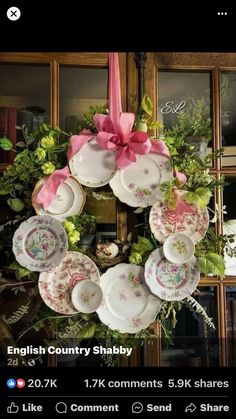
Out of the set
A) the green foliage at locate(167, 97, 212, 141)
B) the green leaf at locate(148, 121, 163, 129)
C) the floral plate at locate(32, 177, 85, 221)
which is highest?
the green foliage at locate(167, 97, 212, 141)

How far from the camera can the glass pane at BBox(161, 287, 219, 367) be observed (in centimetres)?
99

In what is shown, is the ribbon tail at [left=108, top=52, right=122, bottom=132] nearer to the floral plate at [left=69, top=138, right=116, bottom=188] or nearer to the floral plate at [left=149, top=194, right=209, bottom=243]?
the floral plate at [left=69, top=138, right=116, bottom=188]

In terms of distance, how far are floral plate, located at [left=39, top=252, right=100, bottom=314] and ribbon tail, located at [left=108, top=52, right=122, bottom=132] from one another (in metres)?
0.27

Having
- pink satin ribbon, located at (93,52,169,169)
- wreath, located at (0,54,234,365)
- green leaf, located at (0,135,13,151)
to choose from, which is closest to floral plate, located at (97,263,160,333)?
wreath, located at (0,54,234,365)

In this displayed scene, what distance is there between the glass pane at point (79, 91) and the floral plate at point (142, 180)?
16 cm

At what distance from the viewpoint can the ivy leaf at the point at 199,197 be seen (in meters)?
0.93

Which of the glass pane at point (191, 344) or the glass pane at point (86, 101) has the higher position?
the glass pane at point (86, 101)

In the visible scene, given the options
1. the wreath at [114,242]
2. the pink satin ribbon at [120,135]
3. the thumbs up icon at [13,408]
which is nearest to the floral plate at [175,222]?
the wreath at [114,242]

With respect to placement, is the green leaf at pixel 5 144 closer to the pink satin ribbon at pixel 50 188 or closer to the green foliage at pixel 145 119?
the pink satin ribbon at pixel 50 188

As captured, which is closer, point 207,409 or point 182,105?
point 207,409

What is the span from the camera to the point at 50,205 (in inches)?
37.7

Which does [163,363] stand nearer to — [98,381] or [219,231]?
[98,381]

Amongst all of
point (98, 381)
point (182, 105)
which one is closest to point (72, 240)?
point (98, 381)

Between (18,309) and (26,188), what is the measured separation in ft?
0.79
